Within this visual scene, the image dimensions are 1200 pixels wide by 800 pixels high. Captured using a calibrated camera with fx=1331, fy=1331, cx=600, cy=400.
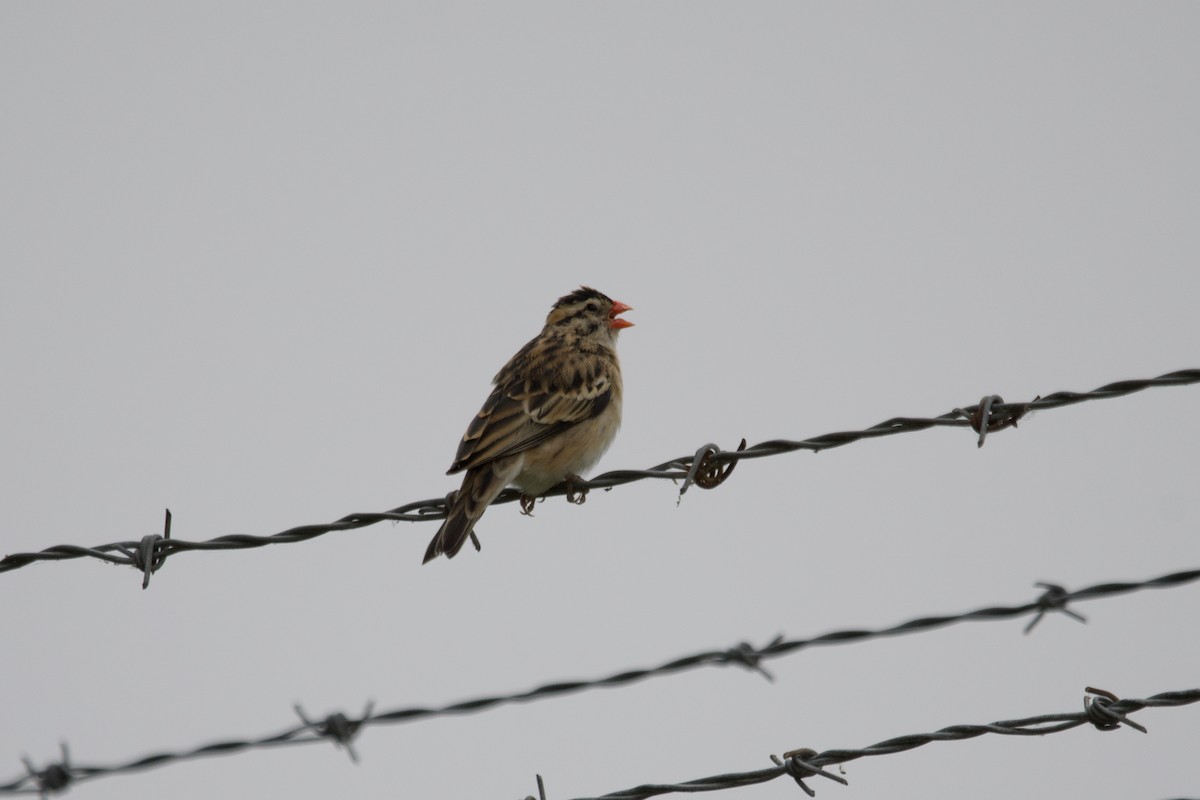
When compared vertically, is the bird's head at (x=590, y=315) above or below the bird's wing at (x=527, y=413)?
above

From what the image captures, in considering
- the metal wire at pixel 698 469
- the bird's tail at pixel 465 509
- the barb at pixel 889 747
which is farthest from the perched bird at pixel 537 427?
the barb at pixel 889 747

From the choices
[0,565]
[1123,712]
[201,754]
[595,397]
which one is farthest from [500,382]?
[1123,712]

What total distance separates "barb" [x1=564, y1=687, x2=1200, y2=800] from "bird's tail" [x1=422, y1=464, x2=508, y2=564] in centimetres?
289

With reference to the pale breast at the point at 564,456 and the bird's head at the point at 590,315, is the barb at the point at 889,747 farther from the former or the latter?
the bird's head at the point at 590,315

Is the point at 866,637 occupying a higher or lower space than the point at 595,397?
lower

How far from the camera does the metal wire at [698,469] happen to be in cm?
489

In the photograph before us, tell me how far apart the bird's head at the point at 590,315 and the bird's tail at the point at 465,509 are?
2316mm

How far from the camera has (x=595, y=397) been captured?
8633 millimetres

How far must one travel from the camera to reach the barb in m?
4.12

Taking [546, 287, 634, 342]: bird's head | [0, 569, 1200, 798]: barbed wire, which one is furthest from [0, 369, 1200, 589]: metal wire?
[546, 287, 634, 342]: bird's head

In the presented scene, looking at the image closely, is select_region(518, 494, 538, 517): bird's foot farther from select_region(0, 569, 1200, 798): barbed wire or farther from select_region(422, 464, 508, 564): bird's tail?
select_region(0, 569, 1200, 798): barbed wire

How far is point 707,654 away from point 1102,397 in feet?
5.86

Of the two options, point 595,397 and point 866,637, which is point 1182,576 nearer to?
point 866,637

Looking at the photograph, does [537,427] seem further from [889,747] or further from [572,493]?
[889,747]
